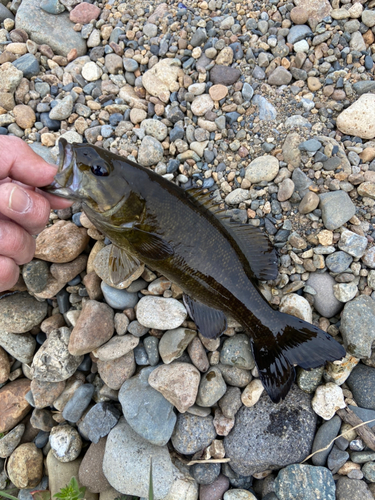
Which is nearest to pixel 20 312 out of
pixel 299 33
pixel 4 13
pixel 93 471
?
pixel 93 471

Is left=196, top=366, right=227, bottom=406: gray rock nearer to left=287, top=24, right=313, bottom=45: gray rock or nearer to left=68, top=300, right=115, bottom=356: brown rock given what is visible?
left=68, top=300, right=115, bottom=356: brown rock

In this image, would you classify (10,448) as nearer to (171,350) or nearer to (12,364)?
(12,364)

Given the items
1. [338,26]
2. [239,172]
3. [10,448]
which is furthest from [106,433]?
[338,26]

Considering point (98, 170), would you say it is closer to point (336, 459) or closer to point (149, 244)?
point (149, 244)

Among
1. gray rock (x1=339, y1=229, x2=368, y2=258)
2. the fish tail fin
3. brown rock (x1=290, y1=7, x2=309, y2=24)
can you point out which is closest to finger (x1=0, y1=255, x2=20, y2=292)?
the fish tail fin

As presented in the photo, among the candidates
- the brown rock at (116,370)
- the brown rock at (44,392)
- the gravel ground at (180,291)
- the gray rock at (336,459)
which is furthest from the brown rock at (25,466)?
the gray rock at (336,459)

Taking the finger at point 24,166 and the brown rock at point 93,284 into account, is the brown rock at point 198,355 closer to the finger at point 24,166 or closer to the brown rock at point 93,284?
the brown rock at point 93,284
